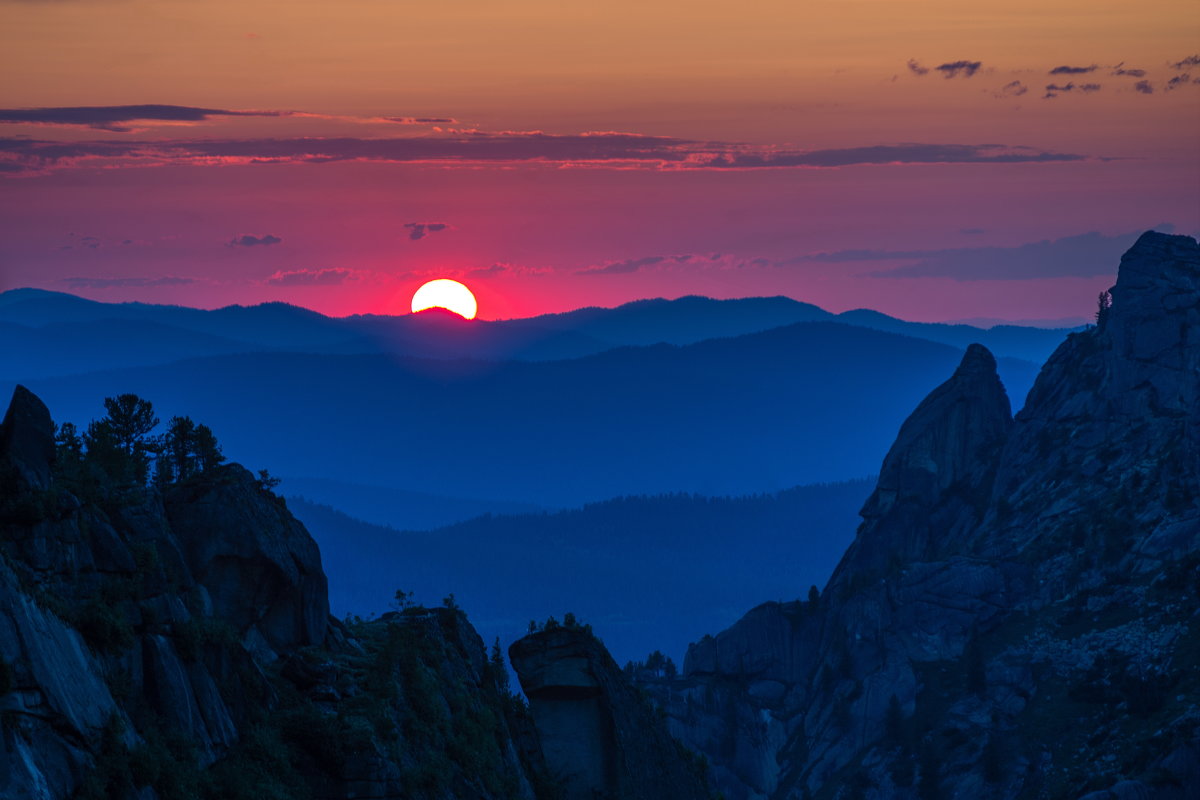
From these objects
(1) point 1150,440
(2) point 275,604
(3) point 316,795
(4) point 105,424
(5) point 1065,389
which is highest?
(5) point 1065,389

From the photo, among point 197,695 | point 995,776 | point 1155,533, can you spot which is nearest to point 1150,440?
point 1155,533

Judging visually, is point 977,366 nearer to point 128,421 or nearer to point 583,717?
point 583,717

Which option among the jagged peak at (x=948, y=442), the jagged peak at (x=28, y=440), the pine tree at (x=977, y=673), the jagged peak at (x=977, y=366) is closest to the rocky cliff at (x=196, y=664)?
the jagged peak at (x=28, y=440)

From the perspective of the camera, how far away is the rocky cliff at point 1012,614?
5207 inches

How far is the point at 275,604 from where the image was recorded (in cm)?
4678

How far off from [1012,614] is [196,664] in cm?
12614

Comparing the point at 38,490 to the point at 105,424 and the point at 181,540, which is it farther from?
the point at 105,424

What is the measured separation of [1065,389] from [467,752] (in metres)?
141

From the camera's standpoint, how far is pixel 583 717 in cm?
6116

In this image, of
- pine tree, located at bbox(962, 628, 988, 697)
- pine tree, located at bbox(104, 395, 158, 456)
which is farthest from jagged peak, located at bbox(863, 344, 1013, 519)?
pine tree, located at bbox(104, 395, 158, 456)

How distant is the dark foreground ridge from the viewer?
3369 centimetres

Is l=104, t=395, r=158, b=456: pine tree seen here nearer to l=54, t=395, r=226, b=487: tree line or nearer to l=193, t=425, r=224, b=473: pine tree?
l=54, t=395, r=226, b=487: tree line

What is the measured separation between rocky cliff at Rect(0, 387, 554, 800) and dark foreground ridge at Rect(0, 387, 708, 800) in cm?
5

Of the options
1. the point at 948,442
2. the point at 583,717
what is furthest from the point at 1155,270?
the point at 583,717
